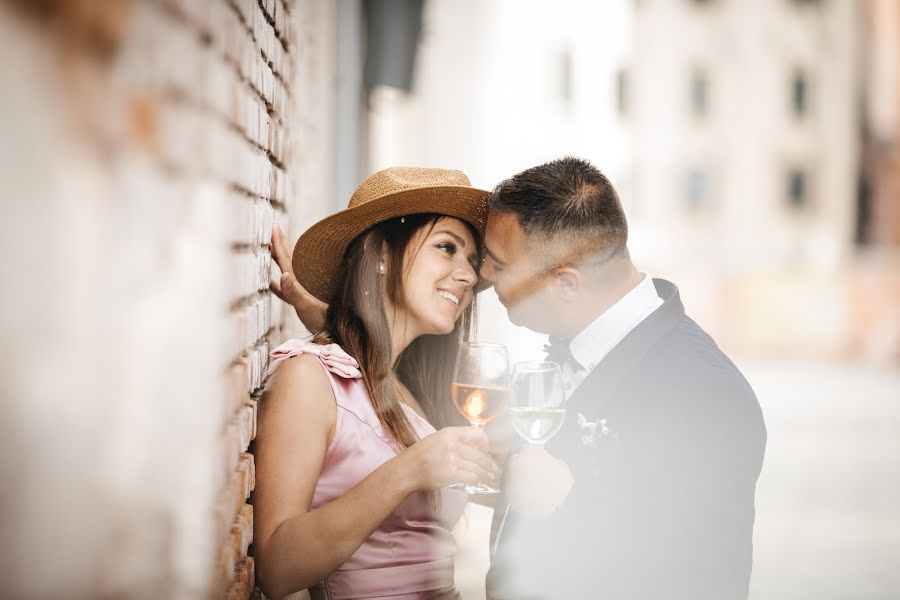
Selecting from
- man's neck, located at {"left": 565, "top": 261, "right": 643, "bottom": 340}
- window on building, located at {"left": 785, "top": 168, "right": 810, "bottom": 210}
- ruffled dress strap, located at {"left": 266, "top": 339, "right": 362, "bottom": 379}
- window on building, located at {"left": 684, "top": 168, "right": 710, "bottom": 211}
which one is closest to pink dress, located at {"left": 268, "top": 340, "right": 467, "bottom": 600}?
ruffled dress strap, located at {"left": 266, "top": 339, "right": 362, "bottom": 379}

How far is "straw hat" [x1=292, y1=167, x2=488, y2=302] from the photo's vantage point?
8.32 ft

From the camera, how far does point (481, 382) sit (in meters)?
2.31

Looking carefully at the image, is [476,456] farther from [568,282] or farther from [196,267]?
[568,282]

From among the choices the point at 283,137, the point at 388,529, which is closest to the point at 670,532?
the point at 388,529

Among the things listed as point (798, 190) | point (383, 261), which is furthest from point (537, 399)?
point (798, 190)

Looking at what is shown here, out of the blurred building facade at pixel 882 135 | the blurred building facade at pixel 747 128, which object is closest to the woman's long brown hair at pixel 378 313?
the blurred building facade at pixel 747 128

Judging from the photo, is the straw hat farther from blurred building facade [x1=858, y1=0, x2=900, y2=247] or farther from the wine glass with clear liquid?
blurred building facade [x1=858, y1=0, x2=900, y2=247]

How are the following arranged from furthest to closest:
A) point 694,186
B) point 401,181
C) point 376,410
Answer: point 694,186, point 401,181, point 376,410

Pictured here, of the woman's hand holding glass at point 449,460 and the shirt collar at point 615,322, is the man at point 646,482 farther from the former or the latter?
the woman's hand holding glass at point 449,460

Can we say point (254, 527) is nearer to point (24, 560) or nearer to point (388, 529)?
point (388, 529)

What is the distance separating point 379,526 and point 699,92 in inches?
1220

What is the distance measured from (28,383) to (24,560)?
0.65ft

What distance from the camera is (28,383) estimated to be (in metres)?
1.01

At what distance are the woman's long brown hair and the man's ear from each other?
272 millimetres
